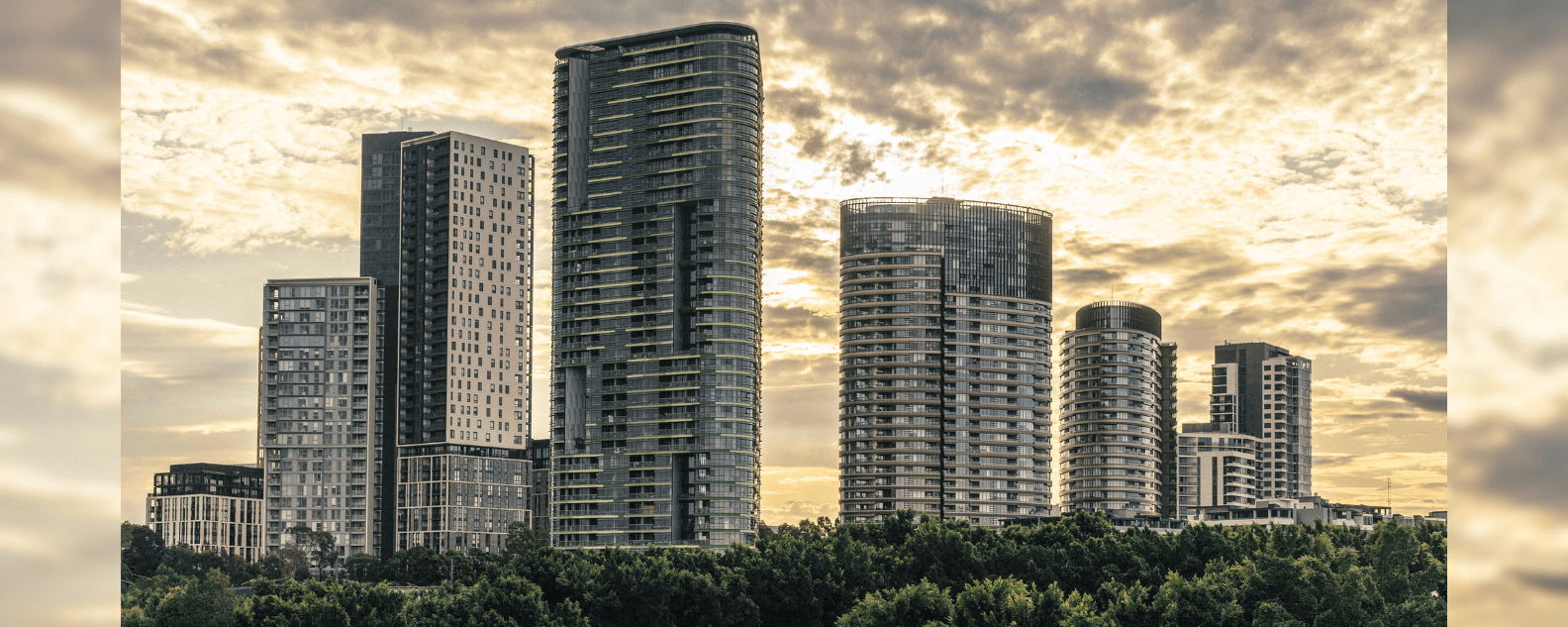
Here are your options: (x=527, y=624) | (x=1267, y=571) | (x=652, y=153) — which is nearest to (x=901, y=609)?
(x=1267, y=571)

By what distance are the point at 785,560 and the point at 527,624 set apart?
11.6m

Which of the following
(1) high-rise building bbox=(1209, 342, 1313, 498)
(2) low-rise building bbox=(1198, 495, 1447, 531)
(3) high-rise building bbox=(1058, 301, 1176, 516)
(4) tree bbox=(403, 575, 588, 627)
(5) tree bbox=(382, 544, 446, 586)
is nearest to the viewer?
(4) tree bbox=(403, 575, 588, 627)

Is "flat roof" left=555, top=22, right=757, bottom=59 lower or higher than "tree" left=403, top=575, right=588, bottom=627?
higher

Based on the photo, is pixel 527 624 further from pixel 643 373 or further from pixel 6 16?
pixel 643 373

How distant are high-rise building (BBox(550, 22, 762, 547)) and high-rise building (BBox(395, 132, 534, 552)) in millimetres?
26347

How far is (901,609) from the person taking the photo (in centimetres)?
3969

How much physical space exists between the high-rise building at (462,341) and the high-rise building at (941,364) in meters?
36.2

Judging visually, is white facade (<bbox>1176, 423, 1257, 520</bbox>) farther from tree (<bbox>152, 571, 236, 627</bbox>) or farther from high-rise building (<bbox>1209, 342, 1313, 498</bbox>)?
tree (<bbox>152, 571, 236, 627</bbox>)

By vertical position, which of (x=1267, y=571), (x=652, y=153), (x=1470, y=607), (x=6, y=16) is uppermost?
(x=652, y=153)

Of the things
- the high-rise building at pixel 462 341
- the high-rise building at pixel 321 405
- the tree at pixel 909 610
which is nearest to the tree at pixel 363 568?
the high-rise building at pixel 321 405

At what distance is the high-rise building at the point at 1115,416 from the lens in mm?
144125

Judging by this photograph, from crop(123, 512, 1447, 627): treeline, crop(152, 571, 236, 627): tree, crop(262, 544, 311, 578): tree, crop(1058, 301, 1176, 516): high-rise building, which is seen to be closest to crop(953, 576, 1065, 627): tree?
crop(123, 512, 1447, 627): treeline

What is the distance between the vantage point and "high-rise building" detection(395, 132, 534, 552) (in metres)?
131

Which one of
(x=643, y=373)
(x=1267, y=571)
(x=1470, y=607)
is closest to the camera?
(x=1470, y=607)
